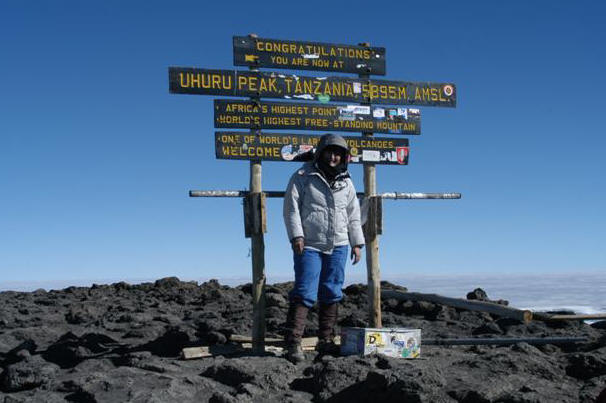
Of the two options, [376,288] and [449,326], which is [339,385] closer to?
[376,288]

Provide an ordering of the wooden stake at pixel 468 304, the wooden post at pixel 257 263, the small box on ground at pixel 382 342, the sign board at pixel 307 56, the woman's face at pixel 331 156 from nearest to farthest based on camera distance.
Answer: the small box on ground at pixel 382 342, the woman's face at pixel 331 156, the wooden post at pixel 257 263, the sign board at pixel 307 56, the wooden stake at pixel 468 304

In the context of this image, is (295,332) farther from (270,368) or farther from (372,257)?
(372,257)

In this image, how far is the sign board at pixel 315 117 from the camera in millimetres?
8492

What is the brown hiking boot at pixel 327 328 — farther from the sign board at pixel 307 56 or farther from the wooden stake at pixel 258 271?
the sign board at pixel 307 56

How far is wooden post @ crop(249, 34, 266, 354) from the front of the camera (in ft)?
27.1

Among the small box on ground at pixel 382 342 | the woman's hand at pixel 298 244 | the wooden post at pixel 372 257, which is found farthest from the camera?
the wooden post at pixel 372 257

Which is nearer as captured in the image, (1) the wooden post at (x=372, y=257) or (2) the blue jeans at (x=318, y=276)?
(2) the blue jeans at (x=318, y=276)

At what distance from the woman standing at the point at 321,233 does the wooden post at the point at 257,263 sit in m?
0.65

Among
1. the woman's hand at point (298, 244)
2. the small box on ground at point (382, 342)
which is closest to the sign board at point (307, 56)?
the woman's hand at point (298, 244)

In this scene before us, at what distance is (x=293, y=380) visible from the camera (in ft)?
21.9

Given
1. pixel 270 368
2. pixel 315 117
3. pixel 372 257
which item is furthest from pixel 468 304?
pixel 270 368

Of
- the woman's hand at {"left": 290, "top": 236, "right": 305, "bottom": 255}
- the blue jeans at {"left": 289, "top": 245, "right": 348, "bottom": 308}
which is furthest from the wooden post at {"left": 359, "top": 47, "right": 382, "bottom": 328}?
the woman's hand at {"left": 290, "top": 236, "right": 305, "bottom": 255}

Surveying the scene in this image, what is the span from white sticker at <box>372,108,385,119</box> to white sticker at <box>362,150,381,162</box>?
1.52 feet

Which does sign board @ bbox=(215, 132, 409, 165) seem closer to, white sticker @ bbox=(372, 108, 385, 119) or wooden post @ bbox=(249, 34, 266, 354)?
wooden post @ bbox=(249, 34, 266, 354)
